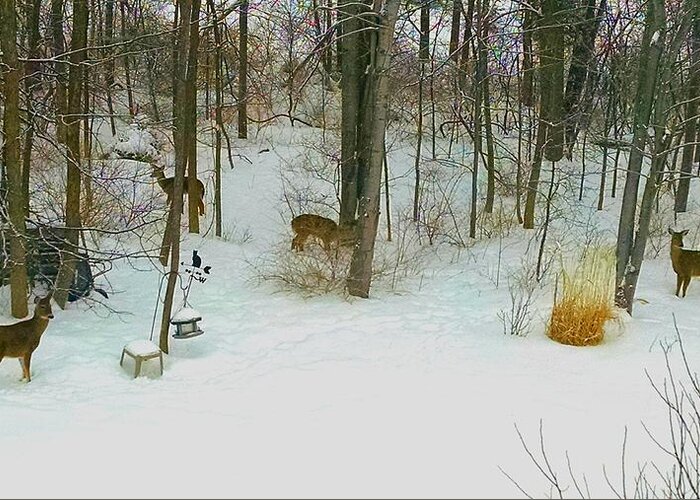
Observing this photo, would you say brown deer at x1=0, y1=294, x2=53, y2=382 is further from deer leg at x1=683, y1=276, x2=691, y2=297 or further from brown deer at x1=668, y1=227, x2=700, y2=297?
deer leg at x1=683, y1=276, x2=691, y2=297

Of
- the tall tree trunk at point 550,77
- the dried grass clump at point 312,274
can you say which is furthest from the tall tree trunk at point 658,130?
the tall tree trunk at point 550,77

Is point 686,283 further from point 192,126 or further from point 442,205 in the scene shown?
point 192,126

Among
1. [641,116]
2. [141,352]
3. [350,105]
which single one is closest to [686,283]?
[641,116]

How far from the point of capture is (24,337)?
4.66 m

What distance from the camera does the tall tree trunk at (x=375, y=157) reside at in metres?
6.83

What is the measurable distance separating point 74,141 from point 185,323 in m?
2.20

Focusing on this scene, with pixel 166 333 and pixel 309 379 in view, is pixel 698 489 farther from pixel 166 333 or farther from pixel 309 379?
pixel 166 333

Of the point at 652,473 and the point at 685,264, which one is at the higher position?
the point at 685,264

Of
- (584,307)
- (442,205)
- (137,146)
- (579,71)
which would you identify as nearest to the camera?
(584,307)

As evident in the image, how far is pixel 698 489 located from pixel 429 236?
744 centimetres

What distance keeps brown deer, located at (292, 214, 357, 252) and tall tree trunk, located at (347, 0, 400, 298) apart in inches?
51.2

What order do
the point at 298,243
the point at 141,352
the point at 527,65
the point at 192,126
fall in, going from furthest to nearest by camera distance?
the point at 527,65, the point at 192,126, the point at 298,243, the point at 141,352

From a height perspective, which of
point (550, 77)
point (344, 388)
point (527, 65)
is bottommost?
point (344, 388)

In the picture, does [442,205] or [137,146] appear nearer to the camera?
[442,205]
